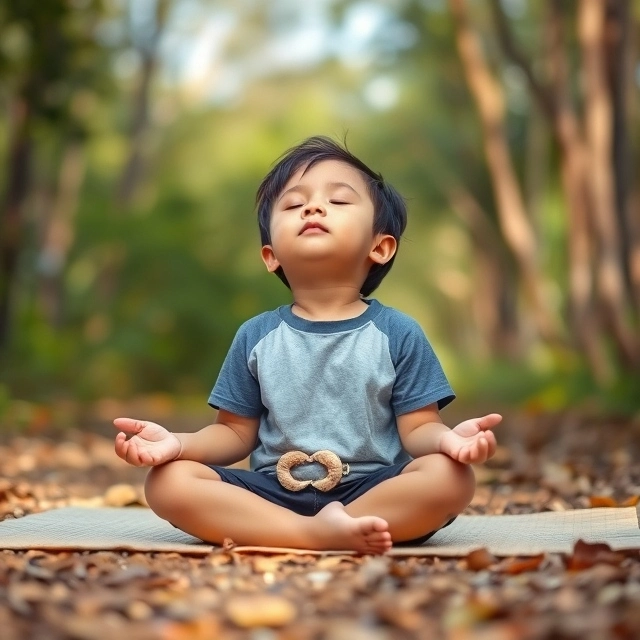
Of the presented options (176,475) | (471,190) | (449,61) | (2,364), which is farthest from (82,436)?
(471,190)

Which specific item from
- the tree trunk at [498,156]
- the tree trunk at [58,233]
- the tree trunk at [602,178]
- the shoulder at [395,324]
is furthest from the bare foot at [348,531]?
the tree trunk at [58,233]

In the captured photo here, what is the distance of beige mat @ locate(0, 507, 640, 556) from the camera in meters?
2.44

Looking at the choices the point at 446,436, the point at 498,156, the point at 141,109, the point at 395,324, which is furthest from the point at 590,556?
the point at 141,109

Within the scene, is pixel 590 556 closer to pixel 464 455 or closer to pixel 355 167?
pixel 464 455

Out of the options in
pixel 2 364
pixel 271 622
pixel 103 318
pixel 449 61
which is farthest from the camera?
pixel 449 61

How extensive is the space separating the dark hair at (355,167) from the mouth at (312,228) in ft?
0.59

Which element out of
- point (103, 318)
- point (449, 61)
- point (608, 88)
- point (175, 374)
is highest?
point (449, 61)

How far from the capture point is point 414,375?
2676mm

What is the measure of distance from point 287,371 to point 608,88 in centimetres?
535

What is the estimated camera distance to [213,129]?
24.2 metres

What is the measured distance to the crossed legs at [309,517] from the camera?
2.44 metres

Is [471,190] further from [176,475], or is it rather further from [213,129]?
[176,475]

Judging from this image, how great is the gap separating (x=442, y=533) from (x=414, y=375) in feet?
1.42

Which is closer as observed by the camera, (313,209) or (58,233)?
(313,209)
